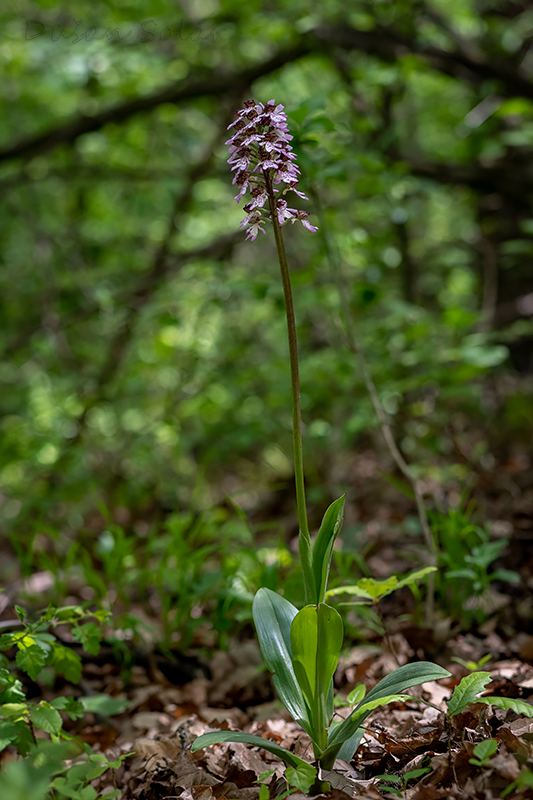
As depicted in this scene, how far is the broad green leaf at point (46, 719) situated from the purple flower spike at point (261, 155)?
1.19 meters

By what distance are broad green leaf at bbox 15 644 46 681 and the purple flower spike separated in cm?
110

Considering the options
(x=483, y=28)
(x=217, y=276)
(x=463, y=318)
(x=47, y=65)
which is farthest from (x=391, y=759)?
(x=483, y=28)

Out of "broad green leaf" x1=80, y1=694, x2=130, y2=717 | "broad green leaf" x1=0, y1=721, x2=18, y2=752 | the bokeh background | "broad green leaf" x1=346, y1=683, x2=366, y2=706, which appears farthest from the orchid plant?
the bokeh background

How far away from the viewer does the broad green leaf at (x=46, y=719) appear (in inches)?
49.5

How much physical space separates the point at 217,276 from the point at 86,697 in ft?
7.39

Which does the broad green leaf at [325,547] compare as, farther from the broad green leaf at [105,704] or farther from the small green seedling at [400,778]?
the broad green leaf at [105,704]

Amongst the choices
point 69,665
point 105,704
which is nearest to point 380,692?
point 69,665

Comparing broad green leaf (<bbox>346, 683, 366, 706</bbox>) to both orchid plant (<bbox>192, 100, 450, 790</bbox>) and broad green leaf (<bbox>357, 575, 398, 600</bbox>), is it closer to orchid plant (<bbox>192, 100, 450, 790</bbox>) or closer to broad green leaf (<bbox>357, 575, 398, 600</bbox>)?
orchid plant (<bbox>192, 100, 450, 790</bbox>)

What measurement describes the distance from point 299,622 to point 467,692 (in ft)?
→ 1.44

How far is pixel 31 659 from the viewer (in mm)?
1305

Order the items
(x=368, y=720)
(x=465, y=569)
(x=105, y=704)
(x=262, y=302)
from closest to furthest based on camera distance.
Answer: (x=368, y=720) → (x=105, y=704) → (x=465, y=569) → (x=262, y=302)

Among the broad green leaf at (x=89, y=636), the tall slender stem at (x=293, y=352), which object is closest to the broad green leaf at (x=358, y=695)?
the tall slender stem at (x=293, y=352)

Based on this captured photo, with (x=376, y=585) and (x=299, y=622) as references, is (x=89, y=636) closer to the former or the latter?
(x=299, y=622)

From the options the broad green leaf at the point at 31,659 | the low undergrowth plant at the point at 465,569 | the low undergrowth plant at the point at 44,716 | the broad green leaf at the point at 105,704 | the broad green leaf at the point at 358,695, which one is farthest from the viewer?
the low undergrowth plant at the point at 465,569
